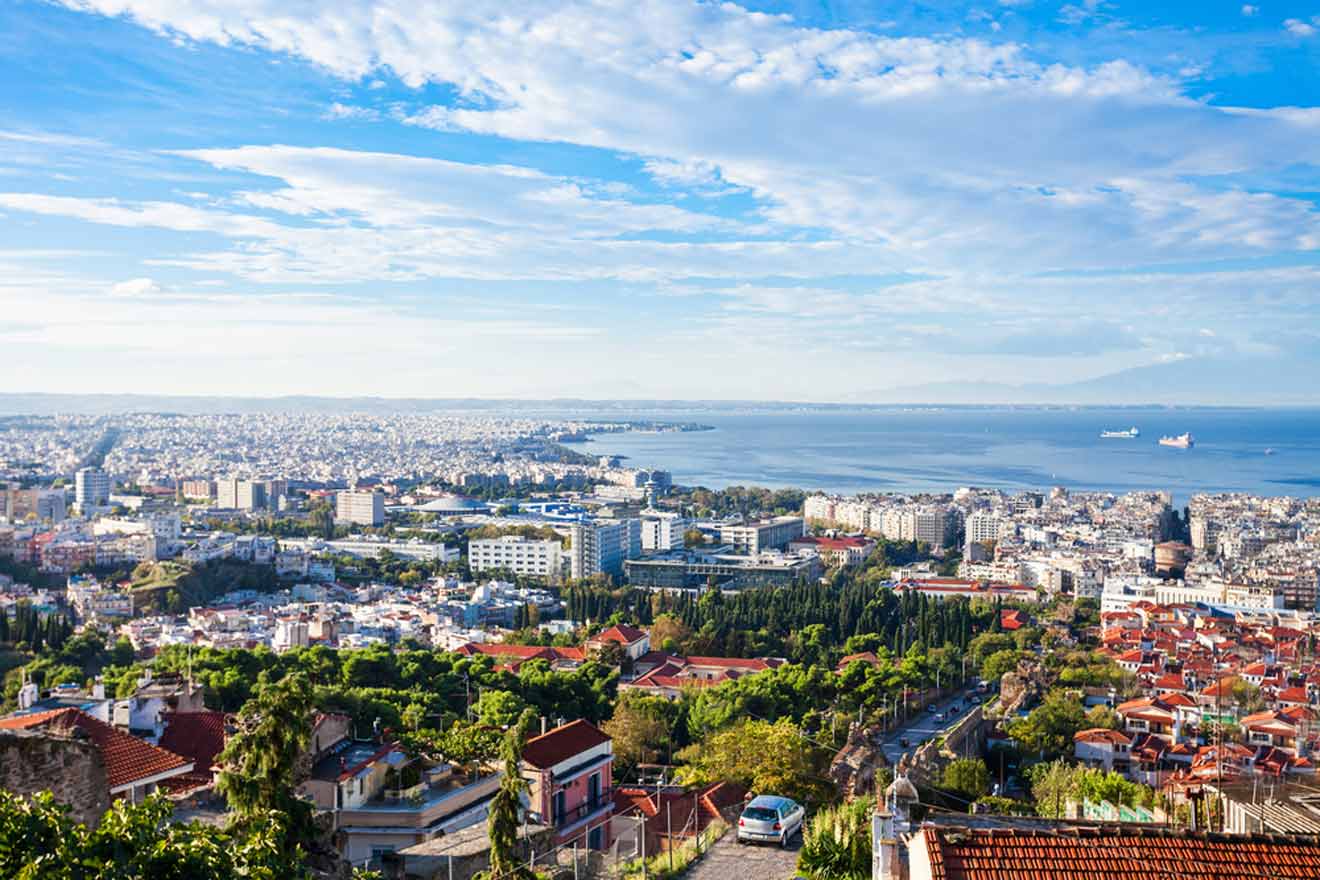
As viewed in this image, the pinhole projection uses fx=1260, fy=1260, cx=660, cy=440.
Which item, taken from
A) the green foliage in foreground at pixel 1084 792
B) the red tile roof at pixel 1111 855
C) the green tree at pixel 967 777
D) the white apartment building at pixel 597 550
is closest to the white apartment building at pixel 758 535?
the white apartment building at pixel 597 550

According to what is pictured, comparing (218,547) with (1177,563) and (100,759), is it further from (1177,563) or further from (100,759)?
(100,759)

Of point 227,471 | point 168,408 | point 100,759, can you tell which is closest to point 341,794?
point 100,759

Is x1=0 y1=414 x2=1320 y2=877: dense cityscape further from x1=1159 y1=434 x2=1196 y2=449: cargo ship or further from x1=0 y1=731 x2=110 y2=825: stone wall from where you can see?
x1=1159 y1=434 x2=1196 y2=449: cargo ship

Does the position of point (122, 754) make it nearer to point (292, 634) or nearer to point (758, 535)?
point (292, 634)

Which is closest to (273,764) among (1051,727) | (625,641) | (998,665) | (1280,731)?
(1051,727)

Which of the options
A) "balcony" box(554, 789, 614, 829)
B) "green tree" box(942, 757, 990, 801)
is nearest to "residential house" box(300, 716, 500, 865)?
"balcony" box(554, 789, 614, 829)
